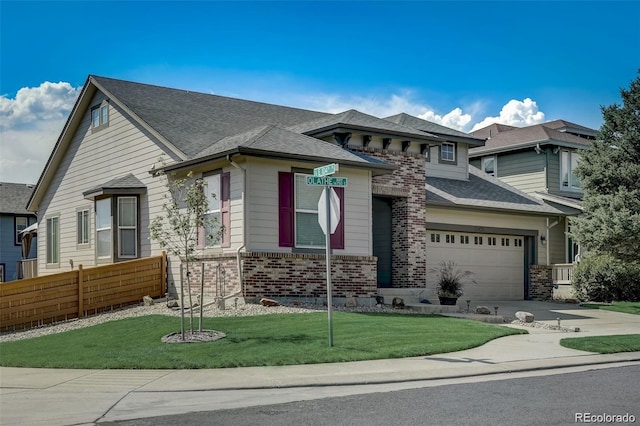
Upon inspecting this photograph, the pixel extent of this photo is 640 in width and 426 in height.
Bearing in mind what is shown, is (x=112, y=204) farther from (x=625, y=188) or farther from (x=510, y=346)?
(x=625, y=188)

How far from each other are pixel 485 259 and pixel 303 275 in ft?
31.9

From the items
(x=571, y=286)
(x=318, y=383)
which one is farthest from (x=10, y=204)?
(x=318, y=383)

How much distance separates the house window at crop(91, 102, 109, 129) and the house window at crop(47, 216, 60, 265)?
4.09 m

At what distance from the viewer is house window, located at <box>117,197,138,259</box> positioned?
898 inches

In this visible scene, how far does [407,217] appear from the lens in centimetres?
2295

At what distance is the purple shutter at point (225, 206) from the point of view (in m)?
18.7

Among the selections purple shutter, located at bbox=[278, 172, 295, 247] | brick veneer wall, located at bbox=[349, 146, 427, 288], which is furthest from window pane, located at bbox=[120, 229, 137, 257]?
brick veneer wall, located at bbox=[349, 146, 427, 288]

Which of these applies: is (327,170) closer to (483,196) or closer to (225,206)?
(225,206)

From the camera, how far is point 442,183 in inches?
1070

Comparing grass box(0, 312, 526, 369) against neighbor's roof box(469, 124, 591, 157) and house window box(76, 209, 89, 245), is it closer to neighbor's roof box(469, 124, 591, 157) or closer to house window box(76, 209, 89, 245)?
house window box(76, 209, 89, 245)

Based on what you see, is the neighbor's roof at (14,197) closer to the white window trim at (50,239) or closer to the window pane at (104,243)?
the white window trim at (50,239)

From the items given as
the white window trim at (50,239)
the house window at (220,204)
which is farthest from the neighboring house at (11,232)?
the house window at (220,204)

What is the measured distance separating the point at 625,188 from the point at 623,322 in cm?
685

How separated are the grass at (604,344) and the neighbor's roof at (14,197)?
122 ft
